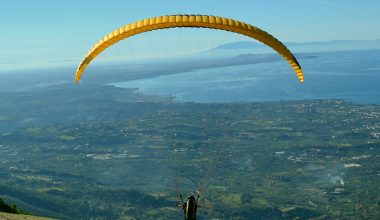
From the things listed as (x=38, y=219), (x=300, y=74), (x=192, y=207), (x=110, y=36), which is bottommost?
(x=38, y=219)

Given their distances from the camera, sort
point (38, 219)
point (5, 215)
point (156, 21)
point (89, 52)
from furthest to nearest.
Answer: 1. point (38, 219)
2. point (5, 215)
3. point (89, 52)
4. point (156, 21)

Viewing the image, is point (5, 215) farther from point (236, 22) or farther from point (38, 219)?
point (236, 22)

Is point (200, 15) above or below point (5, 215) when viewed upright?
above

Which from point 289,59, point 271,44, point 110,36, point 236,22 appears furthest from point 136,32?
point 289,59

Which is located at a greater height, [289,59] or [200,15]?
[200,15]

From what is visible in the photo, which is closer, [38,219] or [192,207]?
[192,207]

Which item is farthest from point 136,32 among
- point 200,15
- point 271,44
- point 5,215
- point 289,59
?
point 5,215

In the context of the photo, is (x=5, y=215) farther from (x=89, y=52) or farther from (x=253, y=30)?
(x=253, y=30)

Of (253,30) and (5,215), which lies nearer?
(253,30)

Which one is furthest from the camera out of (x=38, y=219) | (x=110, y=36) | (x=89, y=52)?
(x=38, y=219)
